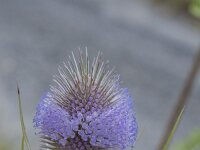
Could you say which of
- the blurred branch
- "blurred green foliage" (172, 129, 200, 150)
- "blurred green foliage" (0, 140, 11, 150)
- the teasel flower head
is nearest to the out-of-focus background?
"blurred green foliage" (0, 140, 11, 150)

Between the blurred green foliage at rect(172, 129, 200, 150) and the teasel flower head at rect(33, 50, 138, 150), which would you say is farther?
the blurred green foliage at rect(172, 129, 200, 150)

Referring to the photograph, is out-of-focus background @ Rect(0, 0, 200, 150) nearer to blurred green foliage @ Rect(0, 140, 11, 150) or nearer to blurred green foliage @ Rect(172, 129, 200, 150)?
blurred green foliage @ Rect(0, 140, 11, 150)

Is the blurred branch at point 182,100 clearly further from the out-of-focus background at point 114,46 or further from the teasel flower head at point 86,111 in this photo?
the out-of-focus background at point 114,46

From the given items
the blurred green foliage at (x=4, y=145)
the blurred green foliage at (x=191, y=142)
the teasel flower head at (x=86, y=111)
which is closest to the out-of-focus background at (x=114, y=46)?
the blurred green foliage at (x=4, y=145)

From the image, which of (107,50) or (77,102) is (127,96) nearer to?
(77,102)

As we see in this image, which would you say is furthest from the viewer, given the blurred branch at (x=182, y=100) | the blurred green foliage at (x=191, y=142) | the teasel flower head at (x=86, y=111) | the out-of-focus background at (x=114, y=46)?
the out-of-focus background at (x=114, y=46)

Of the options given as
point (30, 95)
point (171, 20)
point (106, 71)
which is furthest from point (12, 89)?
point (106, 71)
